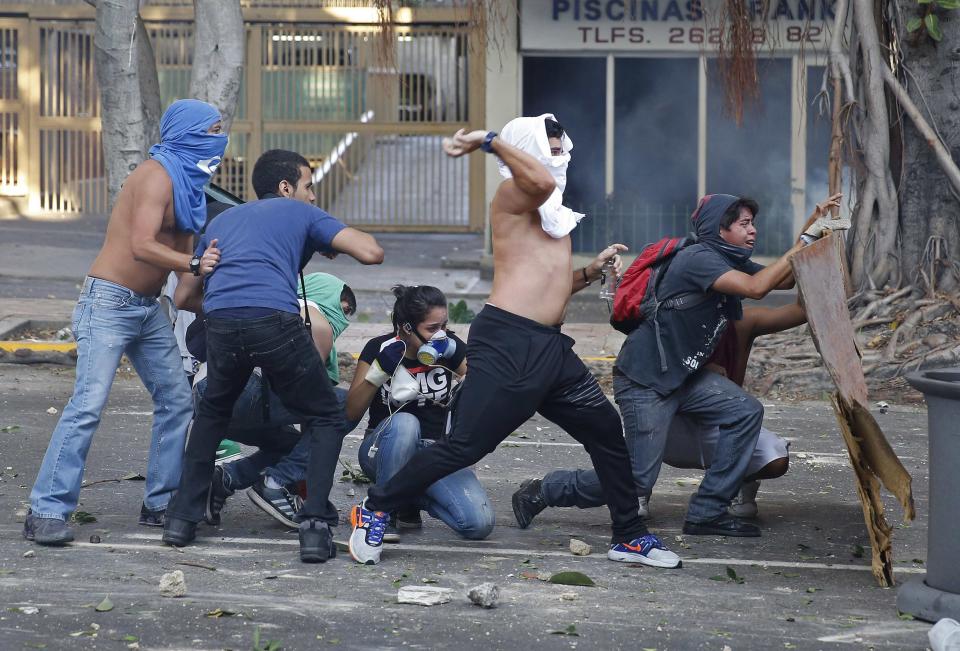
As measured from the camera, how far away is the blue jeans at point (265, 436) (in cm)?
594

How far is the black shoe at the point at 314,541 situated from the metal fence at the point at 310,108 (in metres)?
13.0

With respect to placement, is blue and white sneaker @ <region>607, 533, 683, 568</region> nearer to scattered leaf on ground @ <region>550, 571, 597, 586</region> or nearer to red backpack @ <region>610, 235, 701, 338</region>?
scattered leaf on ground @ <region>550, 571, 597, 586</region>

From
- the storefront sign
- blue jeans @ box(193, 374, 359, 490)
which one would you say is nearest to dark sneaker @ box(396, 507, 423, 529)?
blue jeans @ box(193, 374, 359, 490)

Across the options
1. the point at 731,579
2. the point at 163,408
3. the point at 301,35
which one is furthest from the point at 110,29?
the point at 301,35

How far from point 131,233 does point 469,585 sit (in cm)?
201

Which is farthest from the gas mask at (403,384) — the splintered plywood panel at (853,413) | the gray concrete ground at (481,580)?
the splintered plywood panel at (853,413)

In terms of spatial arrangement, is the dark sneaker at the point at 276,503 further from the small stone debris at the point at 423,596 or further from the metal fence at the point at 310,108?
the metal fence at the point at 310,108

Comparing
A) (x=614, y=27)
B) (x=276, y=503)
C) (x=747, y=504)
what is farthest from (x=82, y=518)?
(x=614, y=27)

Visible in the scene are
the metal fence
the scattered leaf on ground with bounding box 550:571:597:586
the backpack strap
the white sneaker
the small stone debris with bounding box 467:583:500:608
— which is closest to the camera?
the small stone debris with bounding box 467:583:500:608

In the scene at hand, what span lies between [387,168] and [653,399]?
13.2 m

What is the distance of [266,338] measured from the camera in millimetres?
5484

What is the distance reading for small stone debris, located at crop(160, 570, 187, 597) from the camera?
5.08 meters

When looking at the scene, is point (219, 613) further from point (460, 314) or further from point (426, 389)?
point (460, 314)

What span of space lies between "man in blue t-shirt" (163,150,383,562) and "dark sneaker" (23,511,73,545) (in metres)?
0.40
